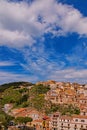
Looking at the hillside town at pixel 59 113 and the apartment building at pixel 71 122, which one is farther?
the hillside town at pixel 59 113

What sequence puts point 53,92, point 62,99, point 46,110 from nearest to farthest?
point 46,110, point 62,99, point 53,92

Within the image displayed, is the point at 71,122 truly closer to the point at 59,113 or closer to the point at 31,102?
the point at 59,113

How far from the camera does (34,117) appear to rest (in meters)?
60.8

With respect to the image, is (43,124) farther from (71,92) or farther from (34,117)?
(71,92)

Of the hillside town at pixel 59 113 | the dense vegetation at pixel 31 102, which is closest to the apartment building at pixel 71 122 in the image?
the hillside town at pixel 59 113

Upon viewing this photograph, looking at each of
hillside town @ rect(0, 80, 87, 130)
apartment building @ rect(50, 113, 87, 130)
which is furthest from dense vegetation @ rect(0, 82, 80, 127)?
apartment building @ rect(50, 113, 87, 130)

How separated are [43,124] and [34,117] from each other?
15.7 ft

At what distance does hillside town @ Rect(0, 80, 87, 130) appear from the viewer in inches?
2090

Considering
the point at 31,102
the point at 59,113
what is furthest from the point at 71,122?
the point at 31,102

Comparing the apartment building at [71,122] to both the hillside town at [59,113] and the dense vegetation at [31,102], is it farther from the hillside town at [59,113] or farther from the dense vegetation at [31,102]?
the dense vegetation at [31,102]

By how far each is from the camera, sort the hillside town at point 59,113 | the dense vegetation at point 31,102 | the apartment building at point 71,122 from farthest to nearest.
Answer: the dense vegetation at point 31,102 → the hillside town at point 59,113 → the apartment building at point 71,122

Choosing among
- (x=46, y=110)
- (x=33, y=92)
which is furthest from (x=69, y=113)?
(x=33, y=92)

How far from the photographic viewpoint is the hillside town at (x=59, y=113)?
174 ft

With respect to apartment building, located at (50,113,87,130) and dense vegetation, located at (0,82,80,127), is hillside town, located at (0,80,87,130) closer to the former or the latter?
apartment building, located at (50,113,87,130)
